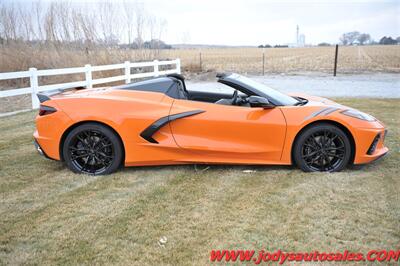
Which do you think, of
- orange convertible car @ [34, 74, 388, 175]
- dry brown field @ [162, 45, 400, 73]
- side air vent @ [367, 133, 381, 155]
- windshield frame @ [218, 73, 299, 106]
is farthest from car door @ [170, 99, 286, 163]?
dry brown field @ [162, 45, 400, 73]

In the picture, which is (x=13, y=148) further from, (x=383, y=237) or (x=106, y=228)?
(x=383, y=237)

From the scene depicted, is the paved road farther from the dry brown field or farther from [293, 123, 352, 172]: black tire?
the dry brown field

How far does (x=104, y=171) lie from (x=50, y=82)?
12642mm

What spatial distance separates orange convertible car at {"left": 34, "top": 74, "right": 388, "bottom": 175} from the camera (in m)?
4.70

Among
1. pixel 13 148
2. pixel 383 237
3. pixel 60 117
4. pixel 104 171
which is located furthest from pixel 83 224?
pixel 13 148

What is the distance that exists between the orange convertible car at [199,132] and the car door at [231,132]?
0.04ft

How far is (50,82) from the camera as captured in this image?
16.3m

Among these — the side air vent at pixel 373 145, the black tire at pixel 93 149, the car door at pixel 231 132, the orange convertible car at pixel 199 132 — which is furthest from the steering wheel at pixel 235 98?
the side air vent at pixel 373 145

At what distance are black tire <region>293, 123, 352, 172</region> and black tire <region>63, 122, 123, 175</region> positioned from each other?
2131 mm

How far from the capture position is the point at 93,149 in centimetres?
486

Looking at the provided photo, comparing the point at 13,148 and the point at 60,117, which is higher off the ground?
the point at 60,117

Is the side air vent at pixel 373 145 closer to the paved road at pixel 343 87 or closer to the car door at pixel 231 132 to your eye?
the car door at pixel 231 132

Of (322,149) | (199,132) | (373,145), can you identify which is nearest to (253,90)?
(199,132)

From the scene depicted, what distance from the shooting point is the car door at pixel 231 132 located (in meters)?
4.68
